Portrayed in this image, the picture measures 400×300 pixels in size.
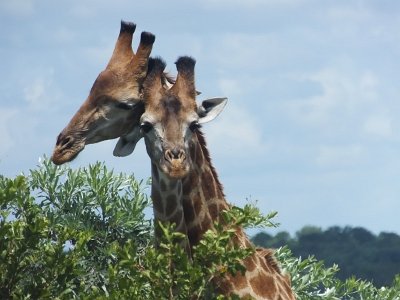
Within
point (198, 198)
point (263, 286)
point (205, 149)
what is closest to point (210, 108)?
point (205, 149)

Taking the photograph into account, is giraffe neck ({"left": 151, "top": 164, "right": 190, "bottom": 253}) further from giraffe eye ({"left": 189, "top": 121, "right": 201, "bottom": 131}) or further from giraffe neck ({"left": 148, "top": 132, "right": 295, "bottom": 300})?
giraffe eye ({"left": 189, "top": 121, "right": 201, "bottom": 131})

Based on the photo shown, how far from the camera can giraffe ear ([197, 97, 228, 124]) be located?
13.1 m

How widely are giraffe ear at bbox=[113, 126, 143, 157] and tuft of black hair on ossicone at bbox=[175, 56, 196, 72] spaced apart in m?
0.69

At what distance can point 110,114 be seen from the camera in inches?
514

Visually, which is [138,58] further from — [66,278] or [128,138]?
[66,278]

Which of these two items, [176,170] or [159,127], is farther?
[159,127]

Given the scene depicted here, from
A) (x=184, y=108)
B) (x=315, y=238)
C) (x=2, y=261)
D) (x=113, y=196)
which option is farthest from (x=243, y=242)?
(x=315, y=238)

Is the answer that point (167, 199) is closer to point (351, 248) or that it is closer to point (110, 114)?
point (110, 114)

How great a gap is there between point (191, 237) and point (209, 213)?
28 centimetres

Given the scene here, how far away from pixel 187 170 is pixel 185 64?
4.72 ft

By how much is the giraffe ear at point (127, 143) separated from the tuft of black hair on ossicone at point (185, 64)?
2.27 ft

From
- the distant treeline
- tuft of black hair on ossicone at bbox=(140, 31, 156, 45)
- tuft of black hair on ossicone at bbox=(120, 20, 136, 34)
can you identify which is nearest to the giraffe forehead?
tuft of black hair on ossicone at bbox=(140, 31, 156, 45)

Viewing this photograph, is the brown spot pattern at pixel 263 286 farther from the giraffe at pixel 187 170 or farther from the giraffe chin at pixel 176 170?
the giraffe chin at pixel 176 170

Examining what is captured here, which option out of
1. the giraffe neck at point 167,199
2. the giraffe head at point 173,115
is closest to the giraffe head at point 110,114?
the giraffe head at point 173,115
